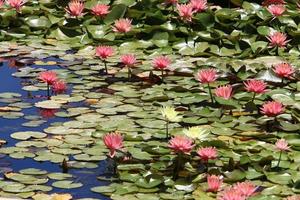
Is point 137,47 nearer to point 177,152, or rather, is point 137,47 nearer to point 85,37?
point 85,37

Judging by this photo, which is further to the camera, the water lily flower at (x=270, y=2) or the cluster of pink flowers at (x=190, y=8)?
the water lily flower at (x=270, y=2)

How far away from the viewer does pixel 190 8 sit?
5.54 metres

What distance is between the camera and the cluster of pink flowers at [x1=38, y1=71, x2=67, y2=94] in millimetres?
4539

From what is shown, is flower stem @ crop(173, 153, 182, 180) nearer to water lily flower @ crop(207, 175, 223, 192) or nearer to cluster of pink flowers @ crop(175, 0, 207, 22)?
water lily flower @ crop(207, 175, 223, 192)

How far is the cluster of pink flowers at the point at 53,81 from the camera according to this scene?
14.9 feet

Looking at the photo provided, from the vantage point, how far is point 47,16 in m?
6.05

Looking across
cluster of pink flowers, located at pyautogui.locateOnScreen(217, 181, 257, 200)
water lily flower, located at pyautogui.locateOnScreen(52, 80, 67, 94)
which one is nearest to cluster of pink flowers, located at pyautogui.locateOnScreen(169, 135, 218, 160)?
cluster of pink flowers, located at pyautogui.locateOnScreen(217, 181, 257, 200)

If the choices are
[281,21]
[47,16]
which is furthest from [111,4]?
[281,21]

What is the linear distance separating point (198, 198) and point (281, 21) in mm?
2678

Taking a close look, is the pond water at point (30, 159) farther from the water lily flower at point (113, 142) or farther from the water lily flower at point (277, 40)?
the water lily flower at point (277, 40)

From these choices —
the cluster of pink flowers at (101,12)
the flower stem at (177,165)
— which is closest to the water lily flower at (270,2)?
the cluster of pink flowers at (101,12)

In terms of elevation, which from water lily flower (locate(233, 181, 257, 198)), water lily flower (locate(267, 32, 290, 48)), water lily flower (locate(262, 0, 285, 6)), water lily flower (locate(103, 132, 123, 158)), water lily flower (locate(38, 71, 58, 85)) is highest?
water lily flower (locate(262, 0, 285, 6))

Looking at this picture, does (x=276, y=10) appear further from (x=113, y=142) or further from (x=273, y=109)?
(x=113, y=142)

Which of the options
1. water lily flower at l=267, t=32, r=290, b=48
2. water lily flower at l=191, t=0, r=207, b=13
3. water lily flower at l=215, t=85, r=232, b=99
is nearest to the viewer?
water lily flower at l=215, t=85, r=232, b=99
